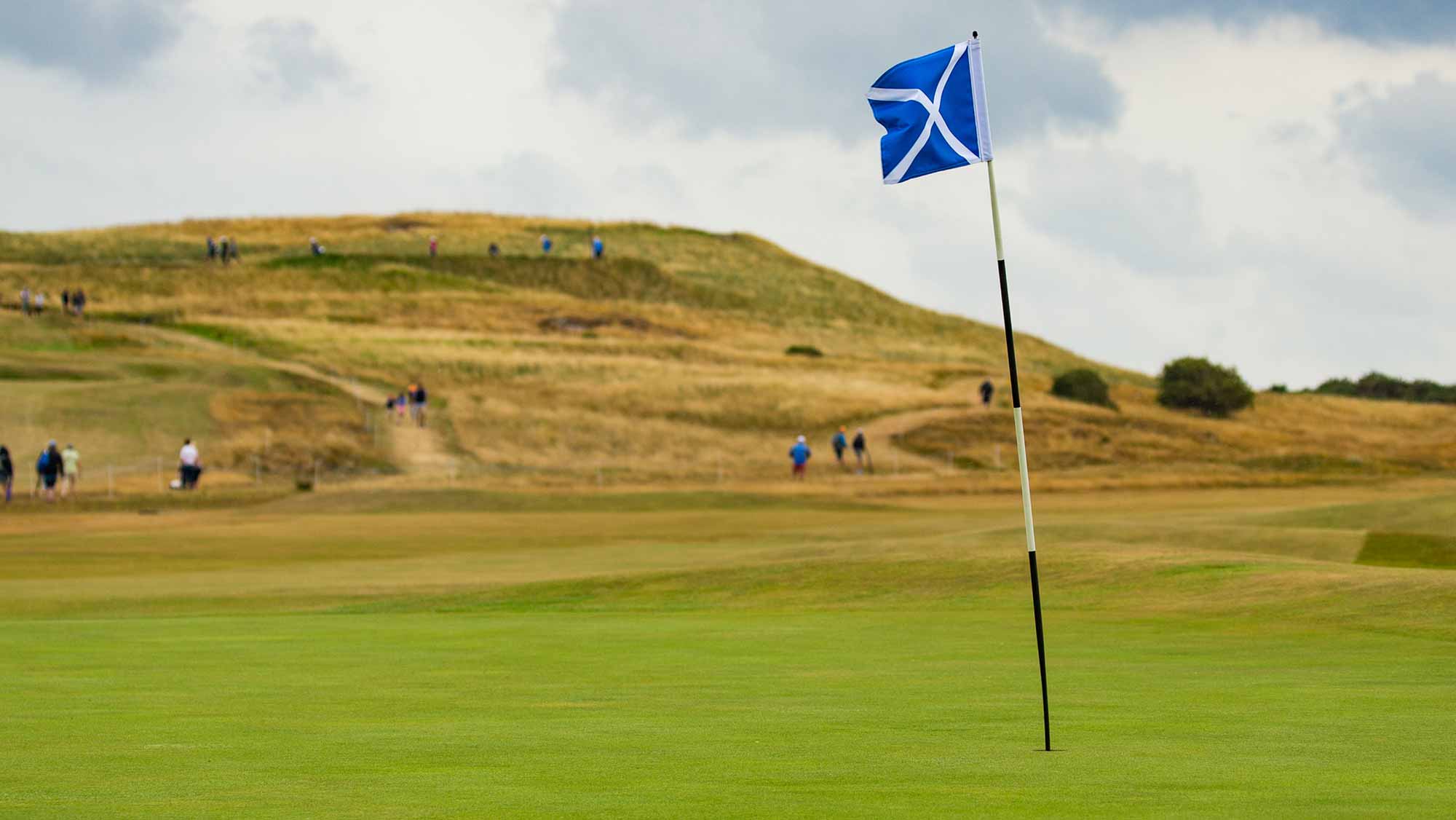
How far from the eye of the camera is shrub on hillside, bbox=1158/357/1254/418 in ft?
347

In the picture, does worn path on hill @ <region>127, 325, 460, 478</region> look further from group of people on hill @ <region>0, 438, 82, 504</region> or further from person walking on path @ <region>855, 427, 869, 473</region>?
person walking on path @ <region>855, 427, 869, 473</region>

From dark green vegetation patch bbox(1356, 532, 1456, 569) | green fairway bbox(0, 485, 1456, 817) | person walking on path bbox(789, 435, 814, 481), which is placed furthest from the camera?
person walking on path bbox(789, 435, 814, 481)

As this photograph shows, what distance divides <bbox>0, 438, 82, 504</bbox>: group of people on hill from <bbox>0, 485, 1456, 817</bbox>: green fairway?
17.2 m

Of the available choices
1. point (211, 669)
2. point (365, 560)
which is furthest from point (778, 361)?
point (211, 669)

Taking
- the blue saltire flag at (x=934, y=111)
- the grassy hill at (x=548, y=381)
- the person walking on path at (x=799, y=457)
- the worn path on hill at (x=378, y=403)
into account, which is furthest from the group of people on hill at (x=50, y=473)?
the blue saltire flag at (x=934, y=111)

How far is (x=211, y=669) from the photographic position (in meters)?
18.4

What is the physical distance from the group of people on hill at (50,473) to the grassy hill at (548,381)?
697 cm

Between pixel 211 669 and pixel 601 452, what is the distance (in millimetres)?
62334

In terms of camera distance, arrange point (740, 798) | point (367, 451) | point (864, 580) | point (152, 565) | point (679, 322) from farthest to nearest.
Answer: point (679, 322)
point (367, 451)
point (152, 565)
point (864, 580)
point (740, 798)

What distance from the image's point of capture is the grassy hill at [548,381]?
2955 inches

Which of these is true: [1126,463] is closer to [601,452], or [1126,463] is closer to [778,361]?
[601,452]

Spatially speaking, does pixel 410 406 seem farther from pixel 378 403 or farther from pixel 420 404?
pixel 420 404

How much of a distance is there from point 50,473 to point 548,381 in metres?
38.3

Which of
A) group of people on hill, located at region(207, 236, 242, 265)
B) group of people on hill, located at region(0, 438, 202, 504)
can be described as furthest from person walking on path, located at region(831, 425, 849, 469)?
group of people on hill, located at region(207, 236, 242, 265)
